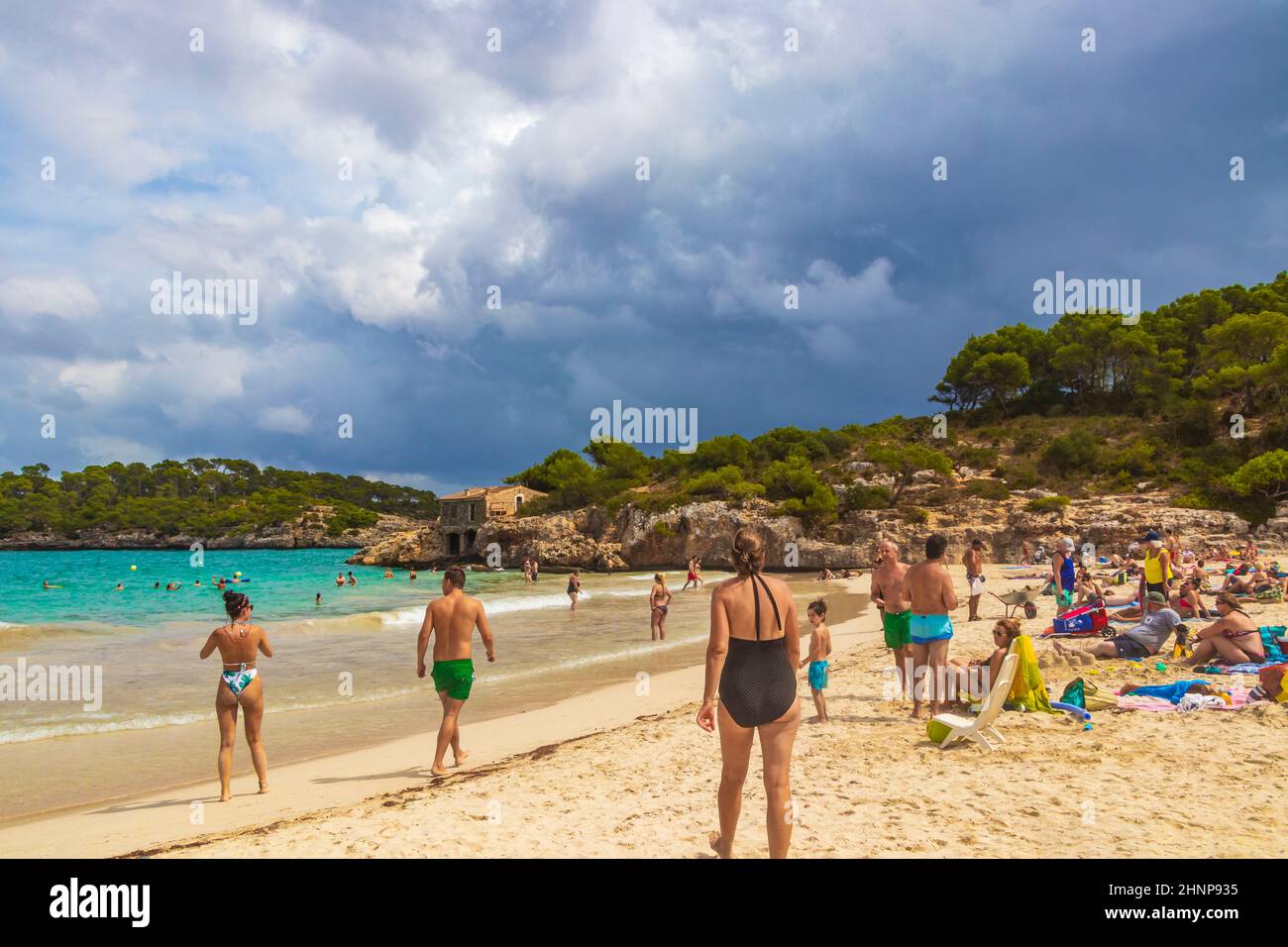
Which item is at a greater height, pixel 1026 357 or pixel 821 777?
pixel 1026 357

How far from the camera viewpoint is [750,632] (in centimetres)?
358

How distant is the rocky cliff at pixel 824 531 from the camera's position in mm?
36438

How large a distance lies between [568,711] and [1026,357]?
2567 inches

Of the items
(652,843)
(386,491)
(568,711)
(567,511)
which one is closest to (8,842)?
(652,843)

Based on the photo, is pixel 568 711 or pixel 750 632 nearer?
pixel 750 632

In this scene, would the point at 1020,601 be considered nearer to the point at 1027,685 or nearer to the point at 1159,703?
the point at 1159,703

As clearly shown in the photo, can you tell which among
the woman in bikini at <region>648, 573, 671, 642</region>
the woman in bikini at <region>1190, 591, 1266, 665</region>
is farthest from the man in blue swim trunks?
the woman in bikini at <region>648, 573, 671, 642</region>

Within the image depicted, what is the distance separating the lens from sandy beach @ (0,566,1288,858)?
4238 millimetres

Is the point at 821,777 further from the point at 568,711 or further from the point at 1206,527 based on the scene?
the point at 1206,527

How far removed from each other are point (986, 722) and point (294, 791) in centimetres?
584

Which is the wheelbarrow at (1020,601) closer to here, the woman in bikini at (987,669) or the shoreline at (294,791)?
the woman in bikini at (987,669)

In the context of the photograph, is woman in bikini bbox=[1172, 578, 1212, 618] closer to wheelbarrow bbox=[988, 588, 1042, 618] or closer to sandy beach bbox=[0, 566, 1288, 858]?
wheelbarrow bbox=[988, 588, 1042, 618]
